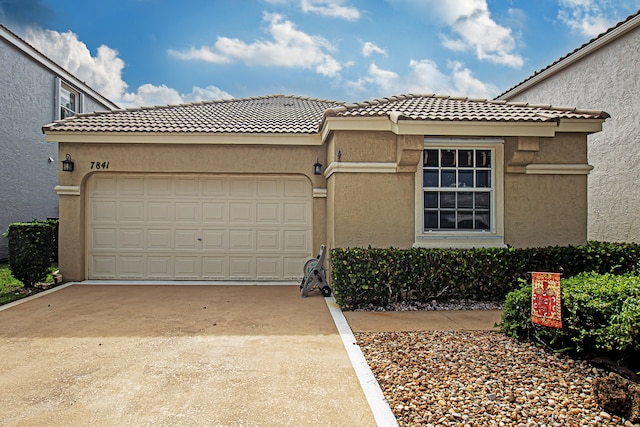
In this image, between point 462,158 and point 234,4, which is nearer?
point 462,158

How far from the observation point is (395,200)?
27.8 ft

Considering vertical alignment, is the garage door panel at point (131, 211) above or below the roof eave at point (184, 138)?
below

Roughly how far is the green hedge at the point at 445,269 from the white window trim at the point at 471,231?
0.55 meters

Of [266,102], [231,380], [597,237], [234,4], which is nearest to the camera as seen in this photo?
[231,380]

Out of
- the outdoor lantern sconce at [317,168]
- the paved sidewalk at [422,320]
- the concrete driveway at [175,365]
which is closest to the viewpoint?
the concrete driveway at [175,365]

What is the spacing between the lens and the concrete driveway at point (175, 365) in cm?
367

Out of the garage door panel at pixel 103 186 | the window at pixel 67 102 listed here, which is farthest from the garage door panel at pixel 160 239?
the window at pixel 67 102

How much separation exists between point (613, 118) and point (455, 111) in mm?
5539

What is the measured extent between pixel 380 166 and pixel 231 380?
5355 mm

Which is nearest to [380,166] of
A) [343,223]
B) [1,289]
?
[343,223]

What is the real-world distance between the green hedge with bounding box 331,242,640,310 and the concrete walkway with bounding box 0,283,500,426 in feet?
1.54

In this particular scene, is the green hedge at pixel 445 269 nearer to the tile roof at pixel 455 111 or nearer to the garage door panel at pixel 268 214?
the tile roof at pixel 455 111

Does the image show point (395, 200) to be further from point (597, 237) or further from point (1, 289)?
point (1, 289)

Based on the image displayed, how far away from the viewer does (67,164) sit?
9.78 m
